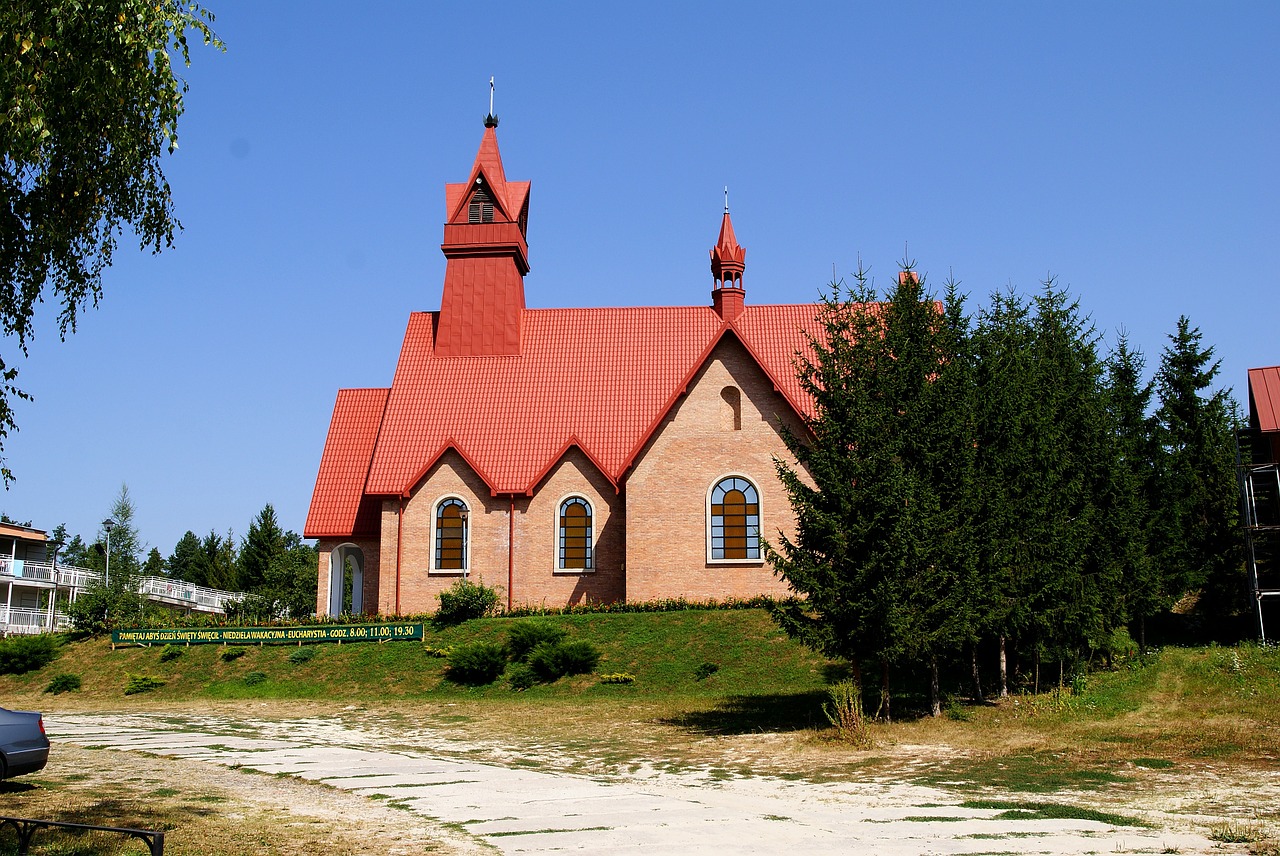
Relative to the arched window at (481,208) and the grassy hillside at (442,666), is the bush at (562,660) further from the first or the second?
the arched window at (481,208)

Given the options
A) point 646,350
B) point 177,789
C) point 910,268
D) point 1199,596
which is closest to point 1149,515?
point 1199,596

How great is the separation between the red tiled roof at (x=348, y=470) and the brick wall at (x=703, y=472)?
10.1 m

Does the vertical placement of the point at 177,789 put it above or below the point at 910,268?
below

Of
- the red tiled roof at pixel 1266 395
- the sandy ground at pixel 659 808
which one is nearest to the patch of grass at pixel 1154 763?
the sandy ground at pixel 659 808

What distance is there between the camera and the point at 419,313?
1640 inches

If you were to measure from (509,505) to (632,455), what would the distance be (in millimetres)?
4867

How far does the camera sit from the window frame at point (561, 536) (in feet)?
117

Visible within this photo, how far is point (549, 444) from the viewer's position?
123 feet

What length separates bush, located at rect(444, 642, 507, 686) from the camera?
2739 cm

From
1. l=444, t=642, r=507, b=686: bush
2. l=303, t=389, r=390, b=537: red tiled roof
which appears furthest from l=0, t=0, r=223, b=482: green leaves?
l=303, t=389, r=390, b=537: red tiled roof

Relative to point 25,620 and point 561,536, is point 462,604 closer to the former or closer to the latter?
point 561,536

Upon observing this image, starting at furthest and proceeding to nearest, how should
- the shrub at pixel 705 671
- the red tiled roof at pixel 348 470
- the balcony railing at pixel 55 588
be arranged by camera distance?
the balcony railing at pixel 55 588
the red tiled roof at pixel 348 470
the shrub at pixel 705 671

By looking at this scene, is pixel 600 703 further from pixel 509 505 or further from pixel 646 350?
pixel 646 350

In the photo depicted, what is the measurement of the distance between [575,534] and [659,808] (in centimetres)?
2360
